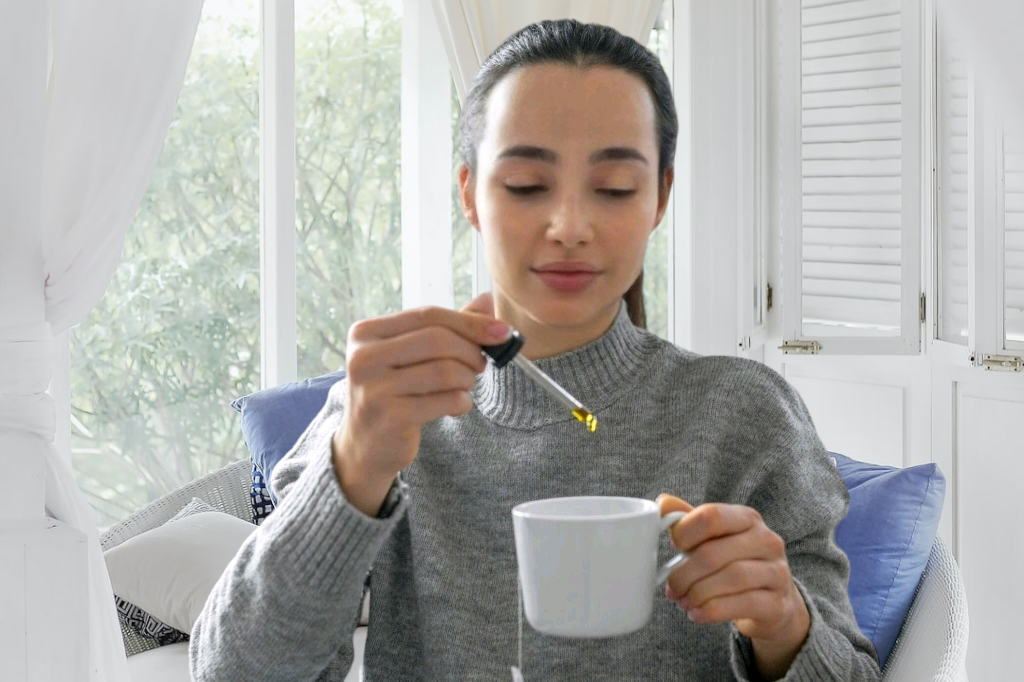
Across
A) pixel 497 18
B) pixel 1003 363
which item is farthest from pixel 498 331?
pixel 497 18

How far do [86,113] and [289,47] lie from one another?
4.07 feet

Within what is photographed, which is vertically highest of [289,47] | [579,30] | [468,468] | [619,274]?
[289,47]

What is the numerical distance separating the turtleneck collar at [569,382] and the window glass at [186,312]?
1.71 m

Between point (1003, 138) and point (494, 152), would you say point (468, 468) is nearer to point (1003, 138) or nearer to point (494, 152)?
point (494, 152)

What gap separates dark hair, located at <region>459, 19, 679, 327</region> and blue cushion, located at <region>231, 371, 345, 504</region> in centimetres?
111

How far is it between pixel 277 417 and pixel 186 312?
2.32 feet

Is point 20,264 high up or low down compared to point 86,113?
down

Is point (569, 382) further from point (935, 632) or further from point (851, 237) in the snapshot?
point (851, 237)

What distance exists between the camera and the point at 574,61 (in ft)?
3.56

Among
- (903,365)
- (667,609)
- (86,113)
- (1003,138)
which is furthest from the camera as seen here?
(903,365)

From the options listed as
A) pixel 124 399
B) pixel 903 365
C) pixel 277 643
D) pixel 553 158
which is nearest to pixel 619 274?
pixel 553 158

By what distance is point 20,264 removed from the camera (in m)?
1.45

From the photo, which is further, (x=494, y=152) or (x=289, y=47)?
(x=289, y=47)

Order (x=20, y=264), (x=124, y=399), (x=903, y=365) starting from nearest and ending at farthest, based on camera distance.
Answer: (x=20, y=264) < (x=124, y=399) < (x=903, y=365)
